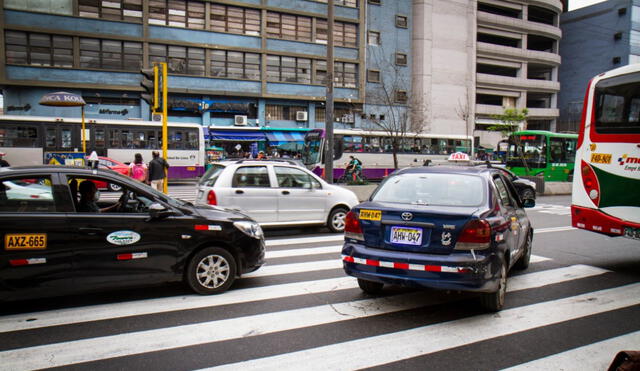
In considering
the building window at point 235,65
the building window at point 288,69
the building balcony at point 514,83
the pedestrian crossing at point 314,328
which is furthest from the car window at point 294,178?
the building balcony at point 514,83

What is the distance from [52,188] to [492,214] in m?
5.11

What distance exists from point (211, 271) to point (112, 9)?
3172 centimetres

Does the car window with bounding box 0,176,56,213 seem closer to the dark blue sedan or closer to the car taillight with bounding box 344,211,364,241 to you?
the car taillight with bounding box 344,211,364,241

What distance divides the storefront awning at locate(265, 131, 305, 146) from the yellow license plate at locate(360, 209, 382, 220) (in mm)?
29181

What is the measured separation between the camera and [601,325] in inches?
191

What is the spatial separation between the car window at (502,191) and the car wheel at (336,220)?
4914 millimetres

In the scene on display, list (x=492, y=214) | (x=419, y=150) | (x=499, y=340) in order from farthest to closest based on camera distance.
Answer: (x=419, y=150) < (x=492, y=214) < (x=499, y=340)

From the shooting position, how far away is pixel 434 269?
4.73 metres

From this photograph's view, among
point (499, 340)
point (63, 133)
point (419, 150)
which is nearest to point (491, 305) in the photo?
point (499, 340)

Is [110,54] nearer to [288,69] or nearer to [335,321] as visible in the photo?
[288,69]

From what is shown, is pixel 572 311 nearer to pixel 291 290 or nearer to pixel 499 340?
pixel 499 340

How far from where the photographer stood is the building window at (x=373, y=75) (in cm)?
4030

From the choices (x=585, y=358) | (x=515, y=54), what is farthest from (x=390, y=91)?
(x=585, y=358)

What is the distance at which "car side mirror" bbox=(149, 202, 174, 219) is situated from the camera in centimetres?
546
